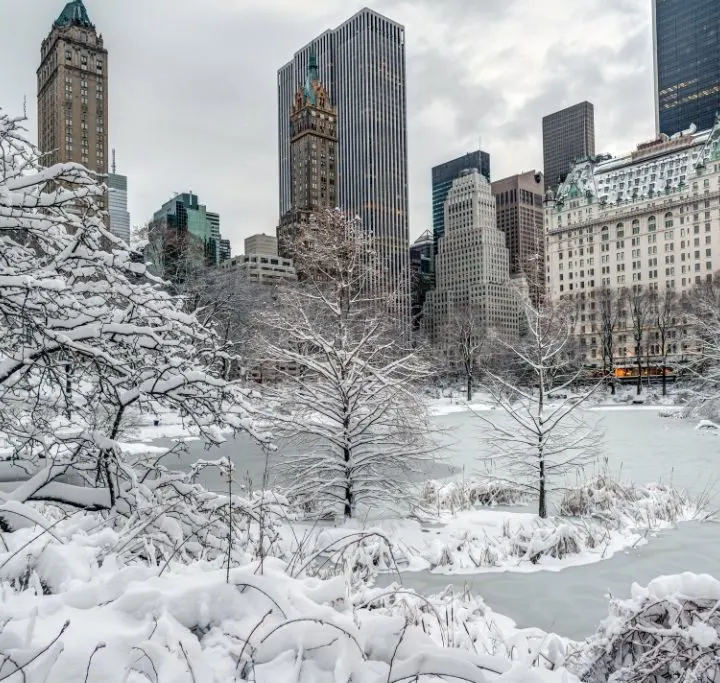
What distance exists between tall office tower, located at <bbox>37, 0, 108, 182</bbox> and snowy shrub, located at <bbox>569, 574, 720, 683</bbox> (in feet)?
461

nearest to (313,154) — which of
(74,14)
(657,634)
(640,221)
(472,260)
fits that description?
(472,260)

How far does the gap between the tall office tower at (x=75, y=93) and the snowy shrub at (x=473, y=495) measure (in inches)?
5219

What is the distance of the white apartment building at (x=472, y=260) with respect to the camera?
146750 mm

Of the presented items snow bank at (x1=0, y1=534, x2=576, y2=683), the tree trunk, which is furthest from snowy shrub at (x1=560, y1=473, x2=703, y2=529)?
snow bank at (x1=0, y1=534, x2=576, y2=683)

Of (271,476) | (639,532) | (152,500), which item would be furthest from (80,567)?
(271,476)

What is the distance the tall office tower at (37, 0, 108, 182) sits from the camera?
131250 mm

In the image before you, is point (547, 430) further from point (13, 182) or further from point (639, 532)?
point (13, 182)

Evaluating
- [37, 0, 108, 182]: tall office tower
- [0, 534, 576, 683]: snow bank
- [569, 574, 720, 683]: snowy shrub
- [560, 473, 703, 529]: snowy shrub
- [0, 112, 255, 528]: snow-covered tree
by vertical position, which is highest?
[37, 0, 108, 182]: tall office tower

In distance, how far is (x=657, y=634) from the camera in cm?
360

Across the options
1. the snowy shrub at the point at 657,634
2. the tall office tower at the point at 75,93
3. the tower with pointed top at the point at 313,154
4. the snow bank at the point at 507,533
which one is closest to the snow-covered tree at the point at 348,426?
the snow bank at the point at 507,533

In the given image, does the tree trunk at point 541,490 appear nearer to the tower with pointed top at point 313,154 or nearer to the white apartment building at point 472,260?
the white apartment building at point 472,260

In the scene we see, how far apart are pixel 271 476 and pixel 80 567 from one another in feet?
39.6

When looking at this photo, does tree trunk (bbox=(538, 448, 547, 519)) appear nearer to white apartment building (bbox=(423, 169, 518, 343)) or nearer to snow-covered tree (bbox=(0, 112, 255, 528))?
snow-covered tree (bbox=(0, 112, 255, 528))

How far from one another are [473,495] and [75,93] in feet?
487
